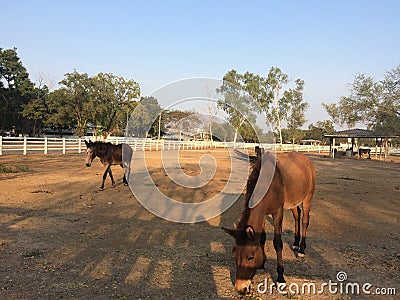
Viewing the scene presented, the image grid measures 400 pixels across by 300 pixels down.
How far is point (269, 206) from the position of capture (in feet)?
13.4

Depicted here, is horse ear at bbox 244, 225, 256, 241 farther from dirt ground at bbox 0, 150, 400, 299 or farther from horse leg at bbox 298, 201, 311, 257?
horse leg at bbox 298, 201, 311, 257

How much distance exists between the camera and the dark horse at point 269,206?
3.39 m

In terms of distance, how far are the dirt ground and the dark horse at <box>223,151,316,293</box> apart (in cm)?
39

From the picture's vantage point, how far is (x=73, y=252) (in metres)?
4.79

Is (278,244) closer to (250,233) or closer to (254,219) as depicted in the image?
(254,219)

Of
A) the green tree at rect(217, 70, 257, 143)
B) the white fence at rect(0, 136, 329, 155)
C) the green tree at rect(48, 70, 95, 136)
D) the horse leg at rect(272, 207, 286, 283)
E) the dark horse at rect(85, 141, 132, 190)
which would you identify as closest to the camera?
the horse leg at rect(272, 207, 286, 283)

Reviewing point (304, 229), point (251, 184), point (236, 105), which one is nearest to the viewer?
point (251, 184)

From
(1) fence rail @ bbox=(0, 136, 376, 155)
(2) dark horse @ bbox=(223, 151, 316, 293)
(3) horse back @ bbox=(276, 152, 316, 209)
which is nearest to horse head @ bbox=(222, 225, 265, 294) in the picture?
(2) dark horse @ bbox=(223, 151, 316, 293)

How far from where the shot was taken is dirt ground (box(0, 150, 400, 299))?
12.2ft

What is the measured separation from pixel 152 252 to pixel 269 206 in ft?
6.67

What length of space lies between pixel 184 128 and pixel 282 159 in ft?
128

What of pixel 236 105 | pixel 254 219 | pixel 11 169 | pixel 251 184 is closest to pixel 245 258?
pixel 254 219

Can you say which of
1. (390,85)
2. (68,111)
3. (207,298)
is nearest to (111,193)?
(207,298)

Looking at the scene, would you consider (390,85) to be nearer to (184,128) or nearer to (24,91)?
(184,128)
